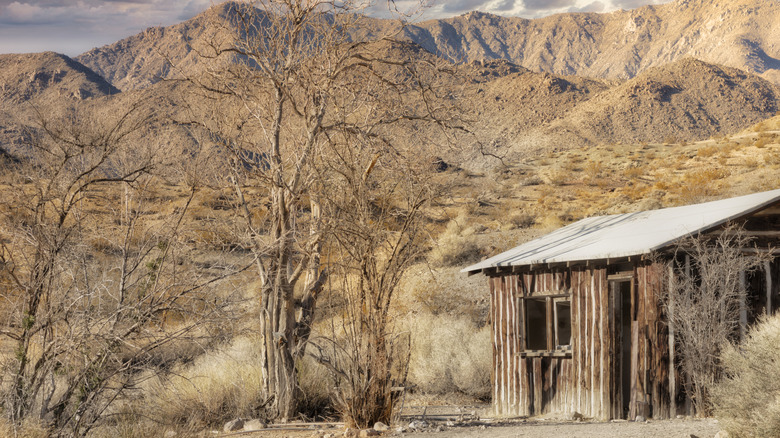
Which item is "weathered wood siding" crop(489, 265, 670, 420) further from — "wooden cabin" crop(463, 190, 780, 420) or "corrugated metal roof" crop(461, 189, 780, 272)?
"corrugated metal roof" crop(461, 189, 780, 272)

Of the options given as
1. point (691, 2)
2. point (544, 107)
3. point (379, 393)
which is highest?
point (691, 2)

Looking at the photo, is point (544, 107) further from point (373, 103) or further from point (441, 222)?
point (373, 103)

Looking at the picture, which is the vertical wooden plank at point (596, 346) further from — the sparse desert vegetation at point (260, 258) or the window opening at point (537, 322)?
the window opening at point (537, 322)

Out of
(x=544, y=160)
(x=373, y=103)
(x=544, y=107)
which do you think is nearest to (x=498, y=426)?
→ (x=373, y=103)

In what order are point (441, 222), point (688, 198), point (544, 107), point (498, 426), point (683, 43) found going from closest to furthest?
point (498, 426) → point (688, 198) → point (441, 222) → point (544, 107) → point (683, 43)

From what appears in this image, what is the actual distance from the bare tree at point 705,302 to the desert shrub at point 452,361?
662 centimetres

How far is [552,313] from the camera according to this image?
488 inches

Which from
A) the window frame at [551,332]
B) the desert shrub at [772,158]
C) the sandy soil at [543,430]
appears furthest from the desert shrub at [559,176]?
the sandy soil at [543,430]

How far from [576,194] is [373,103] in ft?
85.3

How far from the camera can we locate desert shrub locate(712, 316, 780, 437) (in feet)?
22.1

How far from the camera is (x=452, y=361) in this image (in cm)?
1716

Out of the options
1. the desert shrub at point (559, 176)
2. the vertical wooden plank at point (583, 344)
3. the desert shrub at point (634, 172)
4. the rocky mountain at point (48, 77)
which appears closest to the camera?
the vertical wooden plank at point (583, 344)

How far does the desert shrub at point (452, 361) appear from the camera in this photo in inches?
655

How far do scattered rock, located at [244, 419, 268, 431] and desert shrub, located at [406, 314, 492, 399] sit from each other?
20.7 feet
